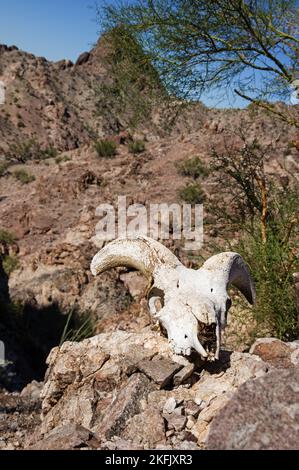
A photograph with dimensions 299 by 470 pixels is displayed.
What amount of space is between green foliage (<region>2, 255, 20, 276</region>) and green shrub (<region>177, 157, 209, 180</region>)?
634cm

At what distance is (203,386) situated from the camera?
263cm

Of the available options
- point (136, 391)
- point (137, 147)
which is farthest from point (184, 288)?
point (137, 147)

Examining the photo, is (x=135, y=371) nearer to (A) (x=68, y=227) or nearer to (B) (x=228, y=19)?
(B) (x=228, y=19)

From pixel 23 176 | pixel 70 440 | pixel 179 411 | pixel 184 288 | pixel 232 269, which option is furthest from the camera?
pixel 23 176

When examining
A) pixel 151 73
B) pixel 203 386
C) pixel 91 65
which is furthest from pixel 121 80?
pixel 91 65

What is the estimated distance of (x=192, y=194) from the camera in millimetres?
14102

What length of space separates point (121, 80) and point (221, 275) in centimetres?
622

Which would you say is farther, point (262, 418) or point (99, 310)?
point (99, 310)

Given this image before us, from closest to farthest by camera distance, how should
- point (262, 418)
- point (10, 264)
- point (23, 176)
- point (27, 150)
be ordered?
1. point (262, 418)
2. point (10, 264)
3. point (23, 176)
4. point (27, 150)

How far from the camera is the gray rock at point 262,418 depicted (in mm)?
1564

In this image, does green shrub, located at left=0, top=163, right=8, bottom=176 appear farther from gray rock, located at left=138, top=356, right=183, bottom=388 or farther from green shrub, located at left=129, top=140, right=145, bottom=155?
gray rock, located at left=138, top=356, right=183, bottom=388

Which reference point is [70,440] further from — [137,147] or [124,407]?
[137,147]

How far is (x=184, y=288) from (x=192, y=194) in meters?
11.4

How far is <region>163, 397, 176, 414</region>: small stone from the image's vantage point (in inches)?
94.5
